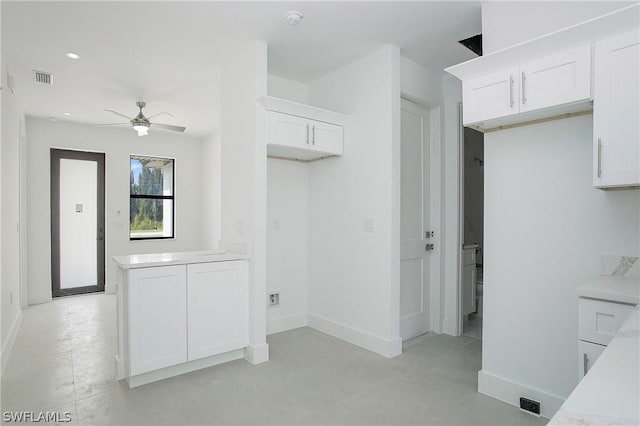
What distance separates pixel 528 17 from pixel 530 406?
2.37 meters

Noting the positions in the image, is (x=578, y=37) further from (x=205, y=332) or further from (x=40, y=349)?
(x=40, y=349)

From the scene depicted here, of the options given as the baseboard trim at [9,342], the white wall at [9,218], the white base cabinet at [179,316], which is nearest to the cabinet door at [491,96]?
the white base cabinet at [179,316]

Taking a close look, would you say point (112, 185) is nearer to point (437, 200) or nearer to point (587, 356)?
point (437, 200)

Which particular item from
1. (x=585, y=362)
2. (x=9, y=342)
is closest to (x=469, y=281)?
(x=585, y=362)

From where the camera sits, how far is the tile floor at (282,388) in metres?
2.21

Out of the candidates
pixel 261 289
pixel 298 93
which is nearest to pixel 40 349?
pixel 261 289

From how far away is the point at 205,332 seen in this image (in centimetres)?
289

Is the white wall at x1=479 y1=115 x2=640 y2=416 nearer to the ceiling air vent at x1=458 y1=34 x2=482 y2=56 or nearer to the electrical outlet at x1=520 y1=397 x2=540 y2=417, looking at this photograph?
the electrical outlet at x1=520 y1=397 x2=540 y2=417

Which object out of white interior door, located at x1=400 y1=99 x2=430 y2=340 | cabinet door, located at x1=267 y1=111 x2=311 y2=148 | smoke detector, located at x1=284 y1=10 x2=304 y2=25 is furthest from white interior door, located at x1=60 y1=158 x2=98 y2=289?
white interior door, located at x1=400 y1=99 x2=430 y2=340

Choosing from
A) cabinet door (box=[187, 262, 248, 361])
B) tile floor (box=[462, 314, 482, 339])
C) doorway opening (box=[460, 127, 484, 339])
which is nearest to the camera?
cabinet door (box=[187, 262, 248, 361])

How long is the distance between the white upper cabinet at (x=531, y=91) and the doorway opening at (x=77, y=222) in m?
5.82

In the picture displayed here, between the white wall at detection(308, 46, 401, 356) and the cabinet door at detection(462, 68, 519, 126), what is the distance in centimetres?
95

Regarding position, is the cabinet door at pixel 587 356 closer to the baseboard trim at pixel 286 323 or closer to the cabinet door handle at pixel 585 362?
the cabinet door handle at pixel 585 362

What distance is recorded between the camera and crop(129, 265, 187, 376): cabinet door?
2.59 metres
